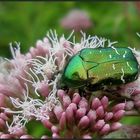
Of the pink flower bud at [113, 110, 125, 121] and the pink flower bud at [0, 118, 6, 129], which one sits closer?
the pink flower bud at [113, 110, 125, 121]

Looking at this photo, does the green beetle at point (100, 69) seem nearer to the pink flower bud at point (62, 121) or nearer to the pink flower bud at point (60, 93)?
the pink flower bud at point (60, 93)

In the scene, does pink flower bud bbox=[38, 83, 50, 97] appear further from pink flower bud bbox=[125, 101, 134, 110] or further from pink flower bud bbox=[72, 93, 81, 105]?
pink flower bud bbox=[125, 101, 134, 110]

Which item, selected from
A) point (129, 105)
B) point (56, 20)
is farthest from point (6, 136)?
point (56, 20)

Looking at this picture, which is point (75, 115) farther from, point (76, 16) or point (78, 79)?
point (76, 16)

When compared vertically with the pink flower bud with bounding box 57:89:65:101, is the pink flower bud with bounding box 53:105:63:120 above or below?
below

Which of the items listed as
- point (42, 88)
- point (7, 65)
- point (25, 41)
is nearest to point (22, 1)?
point (25, 41)

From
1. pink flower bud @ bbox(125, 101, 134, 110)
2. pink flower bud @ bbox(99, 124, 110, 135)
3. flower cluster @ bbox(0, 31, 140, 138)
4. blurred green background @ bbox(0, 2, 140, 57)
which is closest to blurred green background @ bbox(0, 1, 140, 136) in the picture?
blurred green background @ bbox(0, 2, 140, 57)

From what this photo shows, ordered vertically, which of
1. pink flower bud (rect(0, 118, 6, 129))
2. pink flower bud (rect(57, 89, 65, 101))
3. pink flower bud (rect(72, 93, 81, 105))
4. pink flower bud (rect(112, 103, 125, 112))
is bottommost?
pink flower bud (rect(0, 118, 6, 129))
